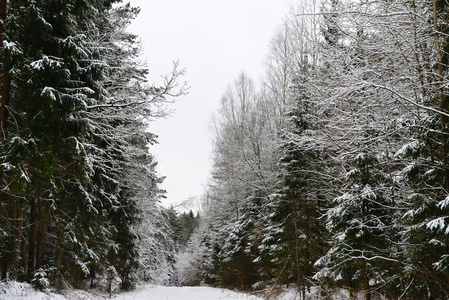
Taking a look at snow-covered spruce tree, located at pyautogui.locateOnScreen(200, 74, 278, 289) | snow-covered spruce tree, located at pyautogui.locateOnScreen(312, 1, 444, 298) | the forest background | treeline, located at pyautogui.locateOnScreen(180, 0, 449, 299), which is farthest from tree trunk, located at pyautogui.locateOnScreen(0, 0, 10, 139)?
snow-covered spruce tree, located at pyautogui.locateOnScreen(200, 74, 278, 289)

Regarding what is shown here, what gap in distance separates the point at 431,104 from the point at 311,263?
27.2ft

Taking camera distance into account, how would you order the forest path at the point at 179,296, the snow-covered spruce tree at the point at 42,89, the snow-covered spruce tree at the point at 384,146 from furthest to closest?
the forest path at the point at 179,296 < the snow-covered spruce tree at the point at 42,89 < the snow-covered spruce tree at the point at 384,146

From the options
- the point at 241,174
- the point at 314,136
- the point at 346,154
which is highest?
the point at 241,174

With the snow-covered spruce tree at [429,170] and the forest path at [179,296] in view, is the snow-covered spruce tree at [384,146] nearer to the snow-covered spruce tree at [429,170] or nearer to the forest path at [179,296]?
the snow-covered spruce tree at [429,170]

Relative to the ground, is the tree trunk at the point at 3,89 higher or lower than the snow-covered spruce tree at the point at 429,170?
higher

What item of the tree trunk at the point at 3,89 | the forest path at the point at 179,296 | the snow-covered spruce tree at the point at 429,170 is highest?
the tree trunk at the point at 3,89

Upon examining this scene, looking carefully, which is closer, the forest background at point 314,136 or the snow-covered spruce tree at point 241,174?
the forest background at point 314,136

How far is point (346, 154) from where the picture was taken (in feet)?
20.5

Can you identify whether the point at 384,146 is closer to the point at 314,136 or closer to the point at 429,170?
the point at 429,170

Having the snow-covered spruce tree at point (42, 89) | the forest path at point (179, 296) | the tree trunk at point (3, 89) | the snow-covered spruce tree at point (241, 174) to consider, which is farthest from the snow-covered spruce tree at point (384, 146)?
the snow-covered spruce tree at point (241, 174)

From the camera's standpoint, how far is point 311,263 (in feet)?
38.2

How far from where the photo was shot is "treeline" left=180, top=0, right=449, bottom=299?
496 centimetres

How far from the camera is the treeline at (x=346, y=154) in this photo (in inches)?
195

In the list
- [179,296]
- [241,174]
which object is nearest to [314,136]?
[179,296]
